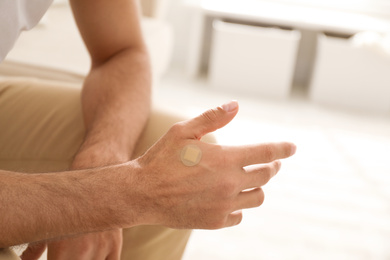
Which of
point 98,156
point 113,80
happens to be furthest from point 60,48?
point 98,156

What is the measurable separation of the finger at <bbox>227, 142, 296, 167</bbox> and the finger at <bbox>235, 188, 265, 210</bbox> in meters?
0.06

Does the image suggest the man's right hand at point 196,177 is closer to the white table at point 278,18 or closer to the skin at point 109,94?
the skin at point 109,94

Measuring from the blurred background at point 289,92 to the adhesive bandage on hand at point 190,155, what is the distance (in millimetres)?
522

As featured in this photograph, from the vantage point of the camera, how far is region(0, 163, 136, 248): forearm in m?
0.68

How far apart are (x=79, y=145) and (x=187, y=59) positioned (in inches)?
97.9

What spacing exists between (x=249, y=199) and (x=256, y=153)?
81 mm

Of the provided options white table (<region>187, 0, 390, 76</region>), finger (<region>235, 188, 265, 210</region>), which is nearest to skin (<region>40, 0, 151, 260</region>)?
finger (<region>235, 188, 265, 210</region>)

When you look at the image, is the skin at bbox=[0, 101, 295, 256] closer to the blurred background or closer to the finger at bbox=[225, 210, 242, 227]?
the finger at bbox=[225, 210, 242, 227]

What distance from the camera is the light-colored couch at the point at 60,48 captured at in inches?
58.2

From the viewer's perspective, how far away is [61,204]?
0.70m

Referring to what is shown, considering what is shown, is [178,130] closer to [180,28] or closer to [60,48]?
[60,48]

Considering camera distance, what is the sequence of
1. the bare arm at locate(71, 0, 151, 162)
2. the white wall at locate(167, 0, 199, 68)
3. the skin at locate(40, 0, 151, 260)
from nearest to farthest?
the skin at locate(40, 0, 151, 260), the bare arm at locate(71, 0, 151, 162), the white wall at locate(167, 0, 199, 68)

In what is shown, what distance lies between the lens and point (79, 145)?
0.96 meters

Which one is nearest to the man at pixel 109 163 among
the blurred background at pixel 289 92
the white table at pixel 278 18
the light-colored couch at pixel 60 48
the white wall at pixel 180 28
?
the blurred background at pixel 289 92
